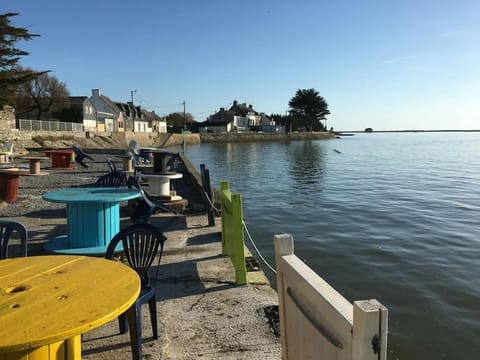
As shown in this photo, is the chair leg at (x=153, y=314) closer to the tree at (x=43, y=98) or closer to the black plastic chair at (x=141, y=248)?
the black plastic chair at (x=141, y=248)

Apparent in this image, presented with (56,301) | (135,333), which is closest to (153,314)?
(135,333)

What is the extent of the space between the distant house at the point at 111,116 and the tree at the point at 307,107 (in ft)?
212

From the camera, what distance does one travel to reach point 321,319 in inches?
84.6

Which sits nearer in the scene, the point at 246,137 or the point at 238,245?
the point at 238,245

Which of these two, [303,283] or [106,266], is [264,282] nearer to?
[106,266]

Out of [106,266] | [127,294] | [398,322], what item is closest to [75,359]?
[127,294]

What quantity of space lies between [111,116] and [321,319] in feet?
260

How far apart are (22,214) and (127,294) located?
850 cm

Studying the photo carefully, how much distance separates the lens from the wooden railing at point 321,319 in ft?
5.67

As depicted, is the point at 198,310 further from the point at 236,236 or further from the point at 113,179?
the point at 113,179

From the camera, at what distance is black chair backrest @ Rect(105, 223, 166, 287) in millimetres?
4188

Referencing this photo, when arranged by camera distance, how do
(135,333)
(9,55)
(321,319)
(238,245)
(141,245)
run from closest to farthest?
1. (321,319)
2. (135,333)
3. (141,245)
4. (238,245)
5. (9,55)

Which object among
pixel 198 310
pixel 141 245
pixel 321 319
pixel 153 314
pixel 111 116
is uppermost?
pixel 111 116

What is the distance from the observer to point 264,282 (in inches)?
227
